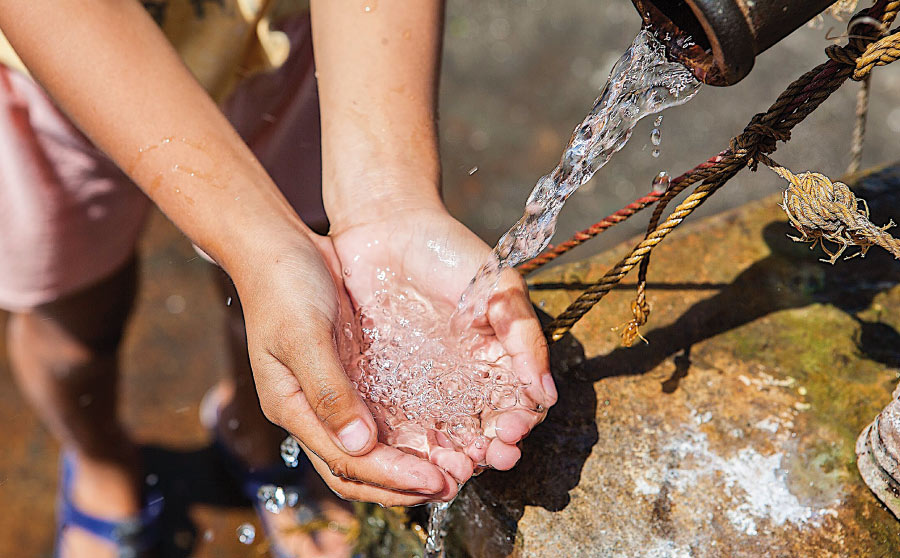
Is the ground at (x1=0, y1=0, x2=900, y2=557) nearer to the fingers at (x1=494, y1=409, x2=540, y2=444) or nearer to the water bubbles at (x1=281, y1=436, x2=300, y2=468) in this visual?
the water bubbles at (x1=281, y1=436, x2=300, y2=468)

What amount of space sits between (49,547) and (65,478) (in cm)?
31

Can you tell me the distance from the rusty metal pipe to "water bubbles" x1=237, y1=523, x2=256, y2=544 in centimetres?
228

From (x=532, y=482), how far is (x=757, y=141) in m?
0.86

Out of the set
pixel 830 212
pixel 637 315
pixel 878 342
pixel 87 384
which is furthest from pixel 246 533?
pixel 830 212

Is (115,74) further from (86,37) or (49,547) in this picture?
(49,547)

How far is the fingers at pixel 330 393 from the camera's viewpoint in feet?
4.44

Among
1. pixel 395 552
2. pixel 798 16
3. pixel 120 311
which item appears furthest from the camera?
pixel 120 311

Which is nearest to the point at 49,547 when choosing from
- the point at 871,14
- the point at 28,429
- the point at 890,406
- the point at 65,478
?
the point at 65,478

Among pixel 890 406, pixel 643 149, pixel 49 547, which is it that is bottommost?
pixel 643 149

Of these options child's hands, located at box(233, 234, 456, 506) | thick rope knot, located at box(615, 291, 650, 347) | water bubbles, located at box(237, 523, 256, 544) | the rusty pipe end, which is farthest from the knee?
the rusty pipe end

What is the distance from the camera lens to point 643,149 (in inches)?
144

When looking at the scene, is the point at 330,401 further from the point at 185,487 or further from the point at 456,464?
the point at 185,487

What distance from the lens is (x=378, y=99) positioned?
66.9 inches

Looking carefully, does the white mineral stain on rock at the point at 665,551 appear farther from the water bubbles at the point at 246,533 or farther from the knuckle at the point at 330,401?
the water bubbles at the point at 246,533
